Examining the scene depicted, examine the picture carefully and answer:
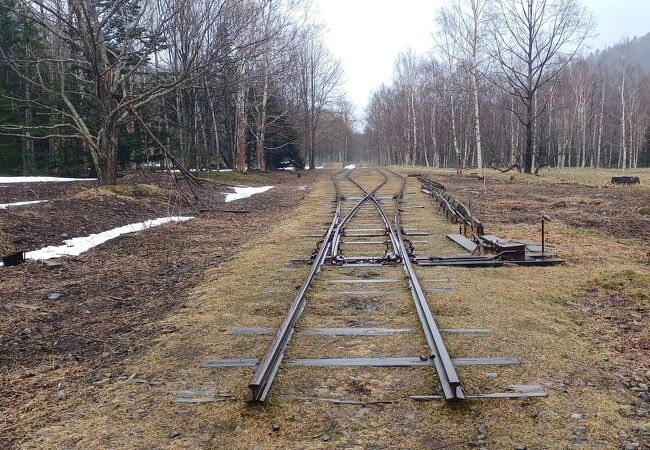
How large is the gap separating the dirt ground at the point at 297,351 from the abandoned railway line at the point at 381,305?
78 mm

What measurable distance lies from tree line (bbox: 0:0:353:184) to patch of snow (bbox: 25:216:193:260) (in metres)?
1.79

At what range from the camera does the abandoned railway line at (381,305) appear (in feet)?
13.1

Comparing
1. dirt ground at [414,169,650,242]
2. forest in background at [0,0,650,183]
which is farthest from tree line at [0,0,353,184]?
→ dirt ground at [414,169,650,242]

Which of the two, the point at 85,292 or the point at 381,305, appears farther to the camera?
the point at 85,292

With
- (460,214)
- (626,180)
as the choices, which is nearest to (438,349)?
(460,214)

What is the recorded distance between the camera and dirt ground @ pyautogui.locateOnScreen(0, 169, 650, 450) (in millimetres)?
3357

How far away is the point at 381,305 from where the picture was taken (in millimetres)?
5938

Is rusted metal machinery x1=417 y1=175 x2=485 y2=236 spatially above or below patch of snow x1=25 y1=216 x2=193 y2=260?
above

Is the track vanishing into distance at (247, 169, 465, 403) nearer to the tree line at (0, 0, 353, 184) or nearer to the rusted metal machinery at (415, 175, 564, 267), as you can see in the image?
the rusted metal machinery at (415, 175, 564, 267)

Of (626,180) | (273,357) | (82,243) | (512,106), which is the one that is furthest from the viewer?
(512,106)

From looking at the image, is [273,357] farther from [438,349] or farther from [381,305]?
[381,305]

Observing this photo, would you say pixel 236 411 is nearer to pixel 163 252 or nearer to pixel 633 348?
pixel 633 348

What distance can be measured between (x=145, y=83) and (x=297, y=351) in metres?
25.6

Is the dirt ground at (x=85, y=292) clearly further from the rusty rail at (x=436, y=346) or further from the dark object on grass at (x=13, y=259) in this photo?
the rusty rail at (x=436, y=346)
